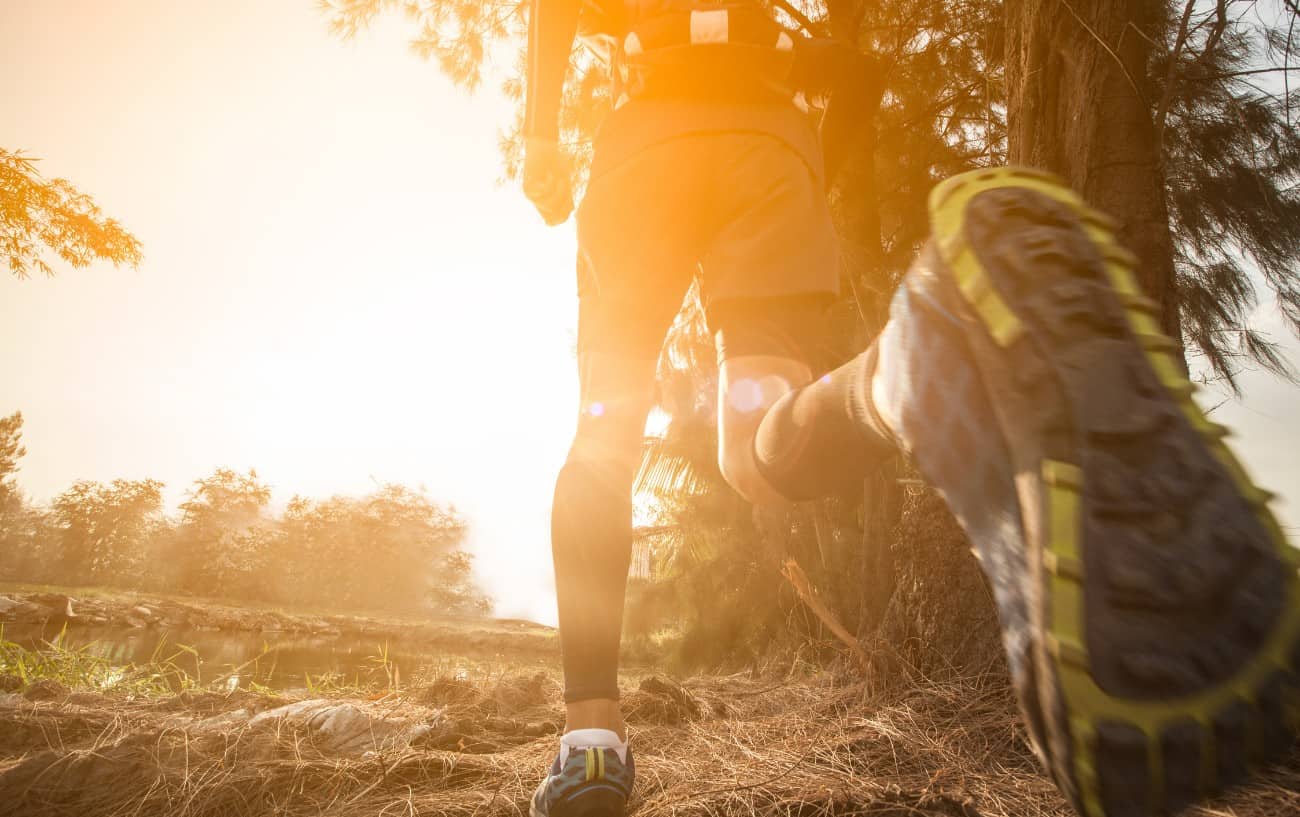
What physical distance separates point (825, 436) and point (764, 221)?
479 mm

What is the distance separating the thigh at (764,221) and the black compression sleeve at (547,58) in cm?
32

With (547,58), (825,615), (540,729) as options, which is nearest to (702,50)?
(547,58)

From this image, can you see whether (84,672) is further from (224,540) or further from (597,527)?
(224,540)

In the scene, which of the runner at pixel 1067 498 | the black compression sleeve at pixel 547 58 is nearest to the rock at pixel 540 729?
the runner at pixel 1067 498

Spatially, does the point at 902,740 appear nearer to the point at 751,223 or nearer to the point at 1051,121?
the point at 751,223

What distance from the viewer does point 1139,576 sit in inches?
15.8

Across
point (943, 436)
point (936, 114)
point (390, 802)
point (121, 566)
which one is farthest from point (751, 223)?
point (121, 566)

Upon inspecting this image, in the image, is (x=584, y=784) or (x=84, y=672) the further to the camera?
(x=84, y=672)

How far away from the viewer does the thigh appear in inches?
41.3

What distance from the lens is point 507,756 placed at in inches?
50.3

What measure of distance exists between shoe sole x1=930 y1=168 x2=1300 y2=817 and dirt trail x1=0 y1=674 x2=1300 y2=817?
48cm

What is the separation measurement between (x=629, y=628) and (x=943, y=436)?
4173mm

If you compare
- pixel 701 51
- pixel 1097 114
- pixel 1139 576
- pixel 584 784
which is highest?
pixel 1097 114

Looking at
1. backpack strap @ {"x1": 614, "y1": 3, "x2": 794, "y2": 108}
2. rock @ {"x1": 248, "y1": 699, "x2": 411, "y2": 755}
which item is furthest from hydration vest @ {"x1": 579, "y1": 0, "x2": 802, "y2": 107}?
rock @ {"x1": 248, "y1": 699, "x2": 411, "y2": 755}
